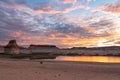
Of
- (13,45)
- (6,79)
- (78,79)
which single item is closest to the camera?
(6,79)

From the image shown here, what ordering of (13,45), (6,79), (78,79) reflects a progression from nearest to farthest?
(6,79), (78,79), (13,45)

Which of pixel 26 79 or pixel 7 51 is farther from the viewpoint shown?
pixel 7 51

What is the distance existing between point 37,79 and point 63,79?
2.16 metres

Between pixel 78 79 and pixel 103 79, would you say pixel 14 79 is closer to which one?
pixel 78 79

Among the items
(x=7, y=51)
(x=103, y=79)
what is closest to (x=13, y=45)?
(x=7, y=51)

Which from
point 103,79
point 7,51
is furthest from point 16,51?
point 103,79

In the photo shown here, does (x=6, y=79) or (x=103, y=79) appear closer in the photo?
(x=6, y=79)

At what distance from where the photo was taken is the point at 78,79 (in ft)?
69.9

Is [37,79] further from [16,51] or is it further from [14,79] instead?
[16,51]

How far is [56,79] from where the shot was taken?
822 inches

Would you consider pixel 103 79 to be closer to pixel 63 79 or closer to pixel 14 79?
pixel 63 79

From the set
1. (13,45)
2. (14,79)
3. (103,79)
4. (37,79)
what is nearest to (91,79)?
(103,79)

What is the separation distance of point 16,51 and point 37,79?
10580cm

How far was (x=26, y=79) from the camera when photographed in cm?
2034
